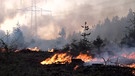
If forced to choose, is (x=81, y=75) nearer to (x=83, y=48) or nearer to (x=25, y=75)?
(x=25, y=75)

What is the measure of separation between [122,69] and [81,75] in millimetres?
4579

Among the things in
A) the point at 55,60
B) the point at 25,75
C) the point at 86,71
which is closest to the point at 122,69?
the point at 86,71

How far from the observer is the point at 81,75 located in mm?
34438

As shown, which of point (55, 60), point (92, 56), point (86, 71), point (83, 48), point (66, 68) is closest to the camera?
point (86, 71)

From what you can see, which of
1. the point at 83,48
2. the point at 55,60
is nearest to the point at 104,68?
the point at 55,60

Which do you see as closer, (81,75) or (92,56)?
(81,75)

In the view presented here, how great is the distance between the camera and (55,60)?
5316 centimetres

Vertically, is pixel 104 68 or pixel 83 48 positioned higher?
pixel 104 68

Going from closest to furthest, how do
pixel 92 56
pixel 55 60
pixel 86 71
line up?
pixel 86 71 < pixel 55 60 < pixel 92 56

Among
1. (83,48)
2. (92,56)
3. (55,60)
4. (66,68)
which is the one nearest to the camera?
(66,68)

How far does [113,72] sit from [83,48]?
55.8m

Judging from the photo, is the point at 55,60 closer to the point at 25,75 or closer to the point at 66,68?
the point at 66,68

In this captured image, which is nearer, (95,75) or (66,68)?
(95,75)

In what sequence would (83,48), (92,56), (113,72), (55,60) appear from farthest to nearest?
(83,48) → (92,56) → (55,60) → (113,72)
